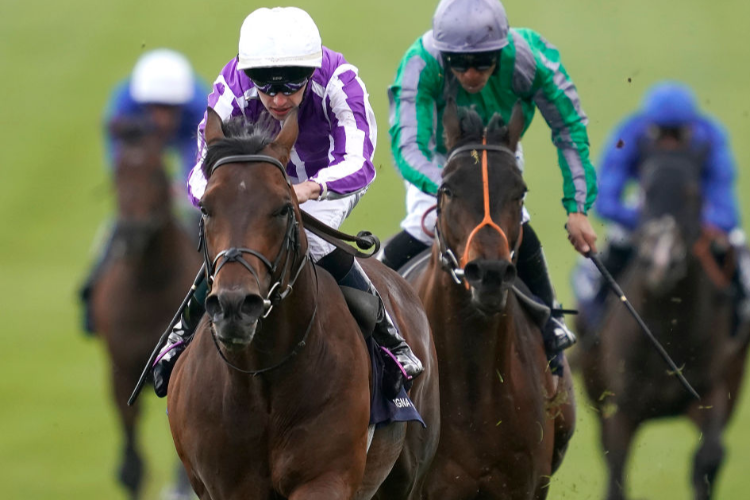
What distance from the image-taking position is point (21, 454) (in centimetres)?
1296

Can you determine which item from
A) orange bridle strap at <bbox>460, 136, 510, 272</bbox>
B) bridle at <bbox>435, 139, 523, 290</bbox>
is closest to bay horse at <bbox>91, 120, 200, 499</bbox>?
bridle at <bbox>435, 139, 523, 290</bbox>

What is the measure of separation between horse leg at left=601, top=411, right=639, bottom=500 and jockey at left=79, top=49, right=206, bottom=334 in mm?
3623

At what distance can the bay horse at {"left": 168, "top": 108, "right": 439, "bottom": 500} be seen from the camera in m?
4.59

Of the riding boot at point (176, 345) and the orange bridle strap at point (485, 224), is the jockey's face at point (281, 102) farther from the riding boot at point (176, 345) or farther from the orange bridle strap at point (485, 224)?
the orange bridle strap at point (485, 224)

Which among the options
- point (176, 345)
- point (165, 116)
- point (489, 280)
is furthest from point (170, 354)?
point (165, 116)

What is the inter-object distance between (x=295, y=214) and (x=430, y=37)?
2786 mm

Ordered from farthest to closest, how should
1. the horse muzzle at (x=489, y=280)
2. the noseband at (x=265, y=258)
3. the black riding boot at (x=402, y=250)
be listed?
the black riding boot at (x=402, y=250)
the horse muzzle at (x=489, y=280)
the noseband at (x=265, y=258)

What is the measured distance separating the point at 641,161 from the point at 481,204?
4.44m

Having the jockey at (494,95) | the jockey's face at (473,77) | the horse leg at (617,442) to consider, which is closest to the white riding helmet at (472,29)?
the jockey at (494,95)

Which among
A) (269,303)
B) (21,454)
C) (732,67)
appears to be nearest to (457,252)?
(269,303)

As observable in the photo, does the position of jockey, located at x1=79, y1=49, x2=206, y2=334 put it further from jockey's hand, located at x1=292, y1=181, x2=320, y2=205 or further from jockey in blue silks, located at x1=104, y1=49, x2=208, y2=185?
jockey's hand, located at x1=292, y1=181, x2=320, y2=205

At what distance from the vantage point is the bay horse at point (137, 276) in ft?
33.0

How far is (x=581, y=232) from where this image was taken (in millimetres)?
7281

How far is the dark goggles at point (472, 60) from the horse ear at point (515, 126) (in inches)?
15.4
